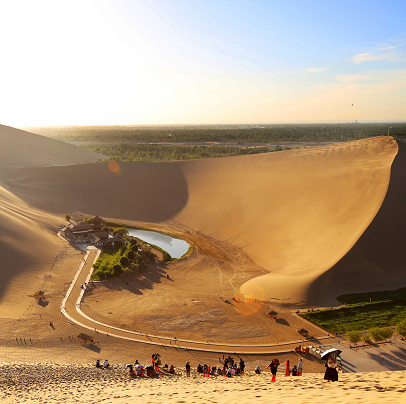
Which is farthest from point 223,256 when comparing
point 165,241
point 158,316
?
point 158,316

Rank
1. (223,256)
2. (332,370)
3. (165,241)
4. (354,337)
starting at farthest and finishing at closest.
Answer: (165,241) → (223,256) → (354,337) → (332,370)

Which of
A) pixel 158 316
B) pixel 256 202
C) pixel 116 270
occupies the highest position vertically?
pixel 256 202

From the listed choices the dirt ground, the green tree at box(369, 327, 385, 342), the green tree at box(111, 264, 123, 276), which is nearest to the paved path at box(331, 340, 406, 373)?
the green tree at box(369, 327, 385, 342)

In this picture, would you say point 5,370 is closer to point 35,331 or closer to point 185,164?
point 35,331

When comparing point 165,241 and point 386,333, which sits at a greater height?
point 165,241

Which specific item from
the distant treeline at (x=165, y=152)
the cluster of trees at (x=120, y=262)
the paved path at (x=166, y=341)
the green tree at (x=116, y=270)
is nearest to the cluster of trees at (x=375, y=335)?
the paved path at (x=166, y=341)

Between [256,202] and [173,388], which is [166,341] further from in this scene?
[256,202]
